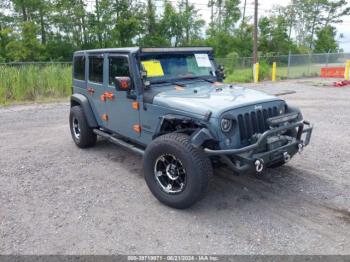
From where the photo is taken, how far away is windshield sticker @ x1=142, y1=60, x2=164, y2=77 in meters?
4.58

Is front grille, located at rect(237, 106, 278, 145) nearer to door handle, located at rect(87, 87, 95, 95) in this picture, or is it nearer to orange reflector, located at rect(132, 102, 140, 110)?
orange reflector, located at rect(132, 102, 140, 110)

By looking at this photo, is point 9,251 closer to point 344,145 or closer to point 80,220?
point 80,220

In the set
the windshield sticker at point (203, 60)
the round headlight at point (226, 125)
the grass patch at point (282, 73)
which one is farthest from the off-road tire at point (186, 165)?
the grass patch at point (282, 73)

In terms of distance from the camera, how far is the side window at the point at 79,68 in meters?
5.97

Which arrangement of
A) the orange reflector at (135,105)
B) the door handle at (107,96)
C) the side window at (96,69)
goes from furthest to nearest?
the side window at (96,69) → the door handle at (107,96) → the orange reflector at (135,105)

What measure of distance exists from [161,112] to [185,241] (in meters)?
1.65

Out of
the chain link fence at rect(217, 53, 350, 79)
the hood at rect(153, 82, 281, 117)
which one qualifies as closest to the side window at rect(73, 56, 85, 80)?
the hood at rect(153, 82, 281, 117)

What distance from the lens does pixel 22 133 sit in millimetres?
7652

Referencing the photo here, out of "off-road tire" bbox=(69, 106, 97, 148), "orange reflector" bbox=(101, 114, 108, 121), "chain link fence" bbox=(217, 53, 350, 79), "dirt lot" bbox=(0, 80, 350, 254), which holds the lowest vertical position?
"dirt lot" bbox=(0, 80, 350, 254)

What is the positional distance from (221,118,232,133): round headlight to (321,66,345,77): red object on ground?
20959 millimetres

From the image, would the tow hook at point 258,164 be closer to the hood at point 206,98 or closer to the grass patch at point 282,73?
the hood at point 206,98

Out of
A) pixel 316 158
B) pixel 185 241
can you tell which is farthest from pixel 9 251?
pixel 316 158

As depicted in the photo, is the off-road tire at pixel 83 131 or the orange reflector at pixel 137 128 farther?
the off-road tire at pixel 83 131

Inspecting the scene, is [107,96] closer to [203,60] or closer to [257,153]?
[203,60]
